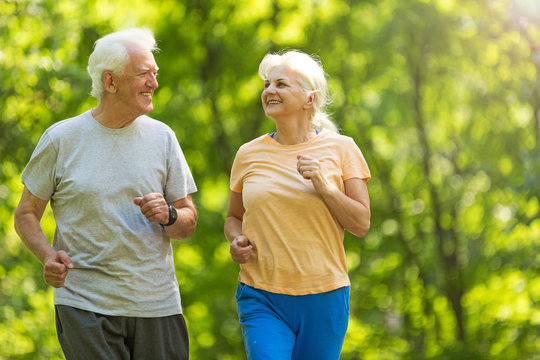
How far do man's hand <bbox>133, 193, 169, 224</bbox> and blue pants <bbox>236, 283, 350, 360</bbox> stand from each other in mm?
469

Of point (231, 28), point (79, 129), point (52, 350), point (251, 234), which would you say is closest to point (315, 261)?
point (251, 234)

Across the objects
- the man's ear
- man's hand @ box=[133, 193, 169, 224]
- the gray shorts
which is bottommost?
the gray shorts

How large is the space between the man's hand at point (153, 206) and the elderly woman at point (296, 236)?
299 millimetres

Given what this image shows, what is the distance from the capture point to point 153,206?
8.92ft

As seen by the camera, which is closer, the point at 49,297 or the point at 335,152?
the point at 335,152

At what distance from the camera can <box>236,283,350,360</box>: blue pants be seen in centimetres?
284

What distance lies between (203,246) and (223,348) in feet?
3.93

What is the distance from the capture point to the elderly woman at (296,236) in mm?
2818

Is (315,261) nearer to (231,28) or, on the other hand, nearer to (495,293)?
(495,293)

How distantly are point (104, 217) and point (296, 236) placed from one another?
0.71 metres

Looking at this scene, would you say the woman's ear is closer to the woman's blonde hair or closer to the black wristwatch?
the woman's blonde hair

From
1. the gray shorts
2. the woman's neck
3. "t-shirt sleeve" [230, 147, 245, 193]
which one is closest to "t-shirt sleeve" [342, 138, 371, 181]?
the woman's neck

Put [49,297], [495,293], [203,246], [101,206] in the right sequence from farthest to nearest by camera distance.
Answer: [49,297]
[203,246]
[495,293]
[101,206]

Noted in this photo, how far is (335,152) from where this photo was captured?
9.71ft
